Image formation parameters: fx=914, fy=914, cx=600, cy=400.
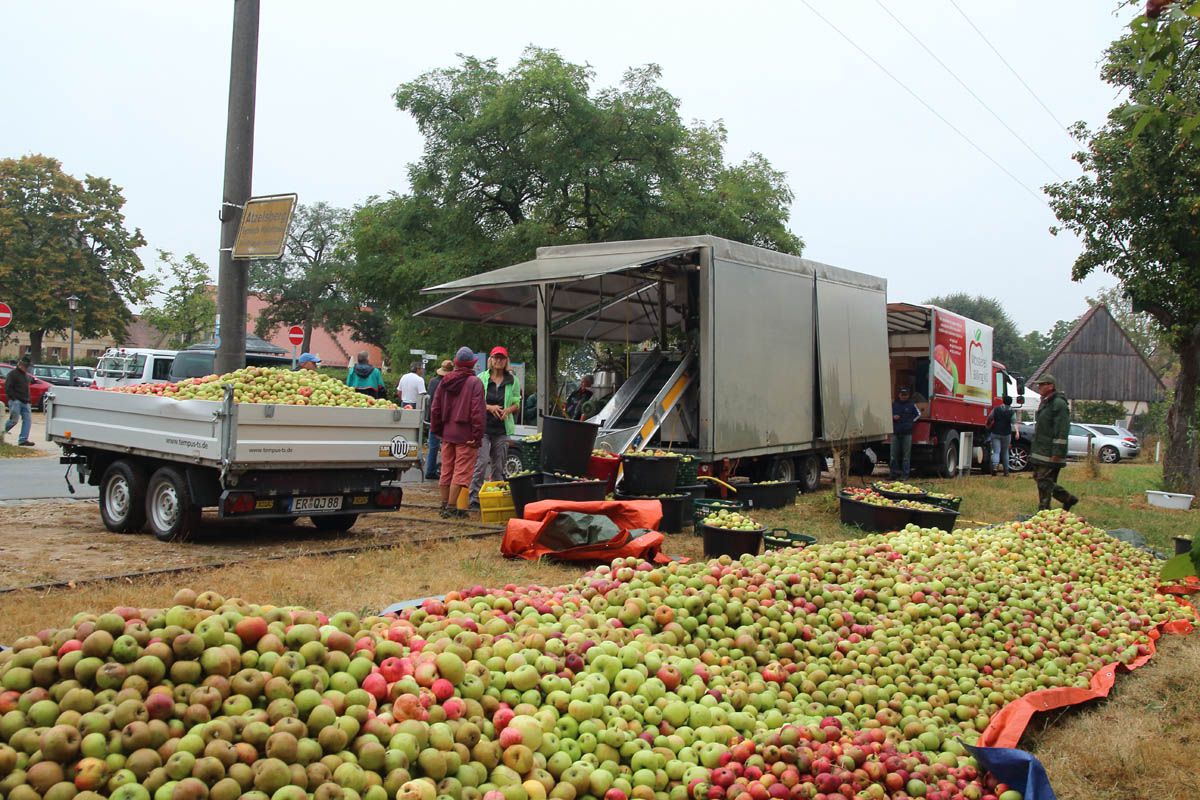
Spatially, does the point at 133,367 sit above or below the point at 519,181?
below

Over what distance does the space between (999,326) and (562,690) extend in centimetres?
8707

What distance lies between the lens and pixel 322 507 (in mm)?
9062

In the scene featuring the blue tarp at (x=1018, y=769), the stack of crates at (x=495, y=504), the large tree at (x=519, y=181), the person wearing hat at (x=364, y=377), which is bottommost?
the blue tarp at (x=1018, y=769)

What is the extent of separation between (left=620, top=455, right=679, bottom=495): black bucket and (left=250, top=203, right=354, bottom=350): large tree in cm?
5563

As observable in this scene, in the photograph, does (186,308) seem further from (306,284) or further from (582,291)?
(582,291)

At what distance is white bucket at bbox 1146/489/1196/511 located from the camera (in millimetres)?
15172

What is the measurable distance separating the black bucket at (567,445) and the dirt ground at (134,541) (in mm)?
1140

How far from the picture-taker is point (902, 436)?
18.8 metres

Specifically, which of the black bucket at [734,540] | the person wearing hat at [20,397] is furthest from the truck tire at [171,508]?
the person wearing hat at [20,397]

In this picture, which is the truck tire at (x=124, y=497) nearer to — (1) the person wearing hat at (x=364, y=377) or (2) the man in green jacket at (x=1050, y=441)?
(1) the person wearing hat at (x=364, y=377)

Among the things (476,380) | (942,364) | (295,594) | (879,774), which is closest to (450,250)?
(942,364)

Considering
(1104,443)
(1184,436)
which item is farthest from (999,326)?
(1184,436)

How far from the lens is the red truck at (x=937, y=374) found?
63.2 ft

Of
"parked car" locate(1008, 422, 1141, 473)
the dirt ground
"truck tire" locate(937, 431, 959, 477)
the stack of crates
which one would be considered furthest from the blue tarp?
"parked car" locate(1008, 422, 1141, 473)
